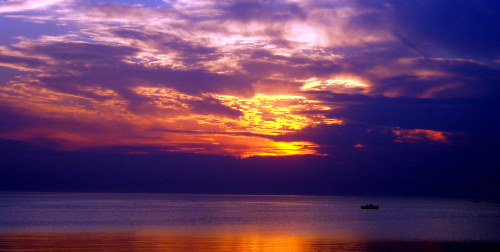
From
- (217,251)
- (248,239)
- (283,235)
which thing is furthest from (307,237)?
(217,251)

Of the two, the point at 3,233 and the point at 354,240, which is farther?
the point at 3,233

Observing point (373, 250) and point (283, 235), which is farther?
point (283, 235)

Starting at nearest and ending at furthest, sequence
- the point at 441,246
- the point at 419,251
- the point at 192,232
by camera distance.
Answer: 1. the point at 419,251
2. the point at 441,246
3. the point at 192,232

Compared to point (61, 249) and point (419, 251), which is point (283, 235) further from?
point (61, 249)

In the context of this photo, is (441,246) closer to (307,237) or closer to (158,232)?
(307,237)

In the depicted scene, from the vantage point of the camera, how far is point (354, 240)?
4375cm

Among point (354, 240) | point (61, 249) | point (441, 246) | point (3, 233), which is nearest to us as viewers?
point (61, 249)

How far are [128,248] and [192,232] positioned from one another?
15.3 m

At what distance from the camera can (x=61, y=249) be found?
34.2 m

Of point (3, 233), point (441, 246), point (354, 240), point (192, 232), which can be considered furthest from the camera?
point (192, 232)

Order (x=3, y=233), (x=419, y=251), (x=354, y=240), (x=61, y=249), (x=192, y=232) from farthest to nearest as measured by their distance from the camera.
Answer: (x=192, y=232)
(x=3, y=233)
(x=354, y=240)
(x=419, y=251)
(x=61, y=249)

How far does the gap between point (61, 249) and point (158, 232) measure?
15828 mm

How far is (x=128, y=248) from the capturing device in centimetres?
3522

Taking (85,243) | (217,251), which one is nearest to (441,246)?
(217,251)
